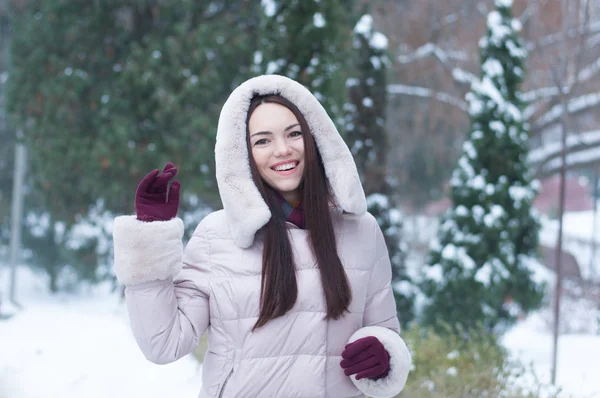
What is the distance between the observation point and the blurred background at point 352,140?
5.07 meters

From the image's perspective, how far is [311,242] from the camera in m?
2.02

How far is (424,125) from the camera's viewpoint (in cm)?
1417

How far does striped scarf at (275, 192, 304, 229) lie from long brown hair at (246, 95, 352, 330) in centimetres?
2

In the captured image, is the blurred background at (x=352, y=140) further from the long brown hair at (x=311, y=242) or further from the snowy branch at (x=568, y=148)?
the long brown hair at (x=311, y=242)

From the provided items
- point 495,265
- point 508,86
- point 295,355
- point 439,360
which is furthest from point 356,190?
point 508,86

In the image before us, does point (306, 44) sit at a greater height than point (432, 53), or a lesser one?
lesser

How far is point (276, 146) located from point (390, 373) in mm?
789

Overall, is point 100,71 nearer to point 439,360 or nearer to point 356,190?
point 439,360

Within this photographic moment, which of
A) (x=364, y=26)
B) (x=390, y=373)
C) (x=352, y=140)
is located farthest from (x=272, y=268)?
(x=364, y=26)

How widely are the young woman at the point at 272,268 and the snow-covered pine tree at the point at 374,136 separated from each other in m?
6.08

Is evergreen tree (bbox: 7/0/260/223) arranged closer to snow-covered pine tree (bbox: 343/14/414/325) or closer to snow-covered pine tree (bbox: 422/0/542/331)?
snow-covered pine tree (bbox: 343/14/414/325)

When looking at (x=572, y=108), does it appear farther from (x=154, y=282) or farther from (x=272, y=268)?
(x=154, y=282)

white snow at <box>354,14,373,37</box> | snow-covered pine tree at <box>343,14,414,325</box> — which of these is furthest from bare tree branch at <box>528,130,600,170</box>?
white snow at <box>354,14,373,37</box>

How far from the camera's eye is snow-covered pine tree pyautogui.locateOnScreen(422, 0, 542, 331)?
274 inches
